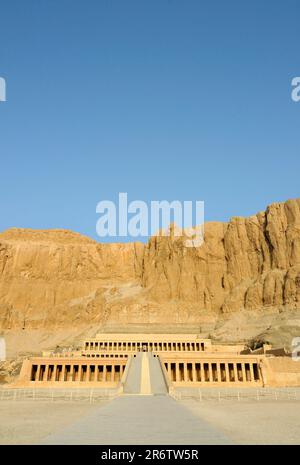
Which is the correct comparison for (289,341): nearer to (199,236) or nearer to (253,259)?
(253,259)

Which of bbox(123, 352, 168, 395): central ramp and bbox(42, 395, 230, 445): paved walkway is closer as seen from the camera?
bbox(42, 395, 230, 445): paved walkway

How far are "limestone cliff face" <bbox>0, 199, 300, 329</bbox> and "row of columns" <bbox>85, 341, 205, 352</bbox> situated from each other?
742 inches

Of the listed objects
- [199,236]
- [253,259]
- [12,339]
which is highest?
[199,236]

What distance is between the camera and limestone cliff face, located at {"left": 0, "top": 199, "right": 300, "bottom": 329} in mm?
98312

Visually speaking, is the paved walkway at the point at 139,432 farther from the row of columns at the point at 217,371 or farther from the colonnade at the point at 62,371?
the colonnade at the point at 62,371

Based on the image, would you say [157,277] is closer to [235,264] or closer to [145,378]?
[235,264]

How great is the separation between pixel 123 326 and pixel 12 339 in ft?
99.2

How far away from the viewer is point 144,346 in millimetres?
82562

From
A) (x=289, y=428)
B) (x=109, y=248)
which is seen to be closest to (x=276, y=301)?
(x=109, y=248)

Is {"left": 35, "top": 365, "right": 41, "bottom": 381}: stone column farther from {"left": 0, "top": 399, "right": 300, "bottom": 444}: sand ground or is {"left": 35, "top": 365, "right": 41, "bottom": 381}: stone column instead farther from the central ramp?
{"left": 0, "top": 399, "right": 300, "bottom": 444}: sand ground

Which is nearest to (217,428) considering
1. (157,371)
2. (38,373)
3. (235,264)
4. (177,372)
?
(157,371)


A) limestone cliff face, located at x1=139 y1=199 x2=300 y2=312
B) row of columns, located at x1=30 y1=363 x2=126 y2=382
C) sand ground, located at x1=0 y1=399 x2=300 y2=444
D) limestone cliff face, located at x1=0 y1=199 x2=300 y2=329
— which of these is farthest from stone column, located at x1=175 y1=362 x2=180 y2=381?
limestone cliff face, located at x1=139 y1=199 x2=300 y2=312

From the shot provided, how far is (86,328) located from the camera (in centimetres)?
10350

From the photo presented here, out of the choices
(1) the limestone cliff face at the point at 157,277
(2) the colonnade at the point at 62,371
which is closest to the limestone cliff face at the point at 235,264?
(1) the limestone cliff face at the point at 157,277
